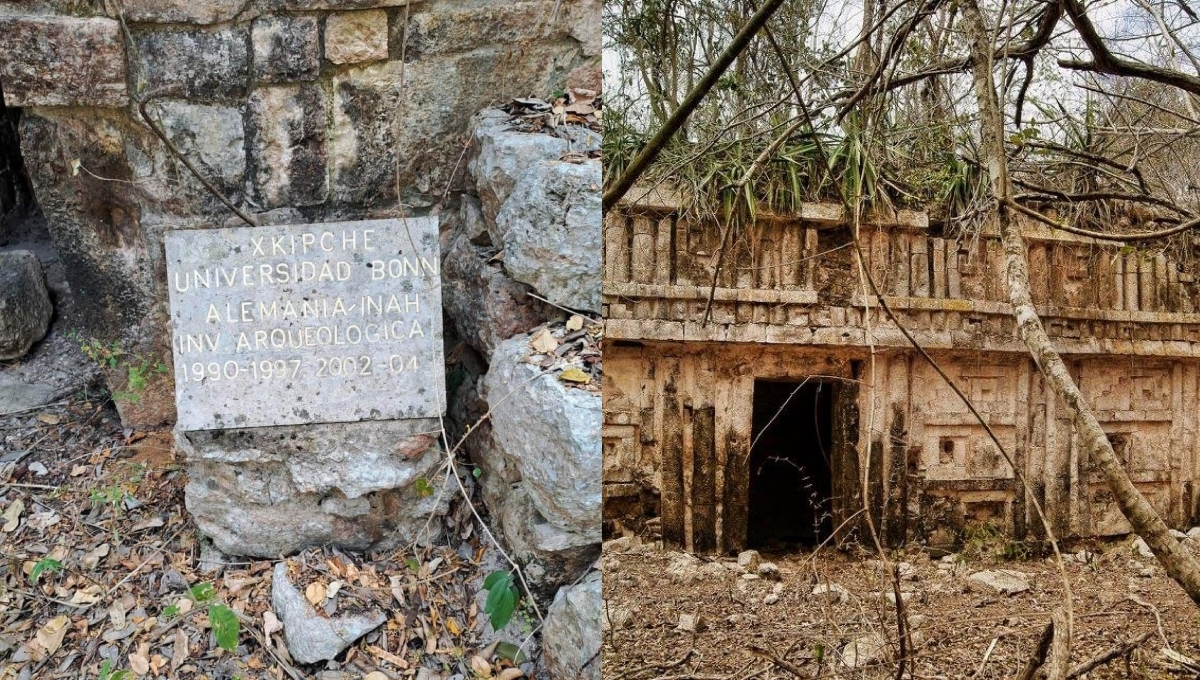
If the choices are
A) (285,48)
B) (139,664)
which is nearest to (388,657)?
(139,664)

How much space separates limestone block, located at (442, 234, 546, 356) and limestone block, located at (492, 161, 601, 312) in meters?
0.09

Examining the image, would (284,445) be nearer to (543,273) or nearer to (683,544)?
(543,273)

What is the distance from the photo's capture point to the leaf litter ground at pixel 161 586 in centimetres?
241

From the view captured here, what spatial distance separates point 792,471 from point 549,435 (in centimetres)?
73

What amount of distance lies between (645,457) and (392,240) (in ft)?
3.51

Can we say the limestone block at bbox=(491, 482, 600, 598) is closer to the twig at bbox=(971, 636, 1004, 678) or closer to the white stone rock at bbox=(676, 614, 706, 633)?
the white stone rock at bbox=(676, 614, 706, 633)


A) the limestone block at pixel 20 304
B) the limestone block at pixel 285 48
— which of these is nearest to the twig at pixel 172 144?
the limestone block at pixel 285 48

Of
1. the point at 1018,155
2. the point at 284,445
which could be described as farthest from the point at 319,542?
the point at 1018,155

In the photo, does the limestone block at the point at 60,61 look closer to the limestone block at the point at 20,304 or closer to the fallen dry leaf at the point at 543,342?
the limestone block at the point at 20,304

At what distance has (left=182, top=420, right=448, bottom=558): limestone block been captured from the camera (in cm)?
253

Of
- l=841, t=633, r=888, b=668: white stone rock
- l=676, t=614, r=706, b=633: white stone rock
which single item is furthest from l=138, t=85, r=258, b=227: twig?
l=841, t=633, r=888, b=668: white stone rock

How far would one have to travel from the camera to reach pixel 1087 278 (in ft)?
5.71

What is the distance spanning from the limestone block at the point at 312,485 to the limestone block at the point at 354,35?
1074mm

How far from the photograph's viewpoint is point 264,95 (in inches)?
97.9
